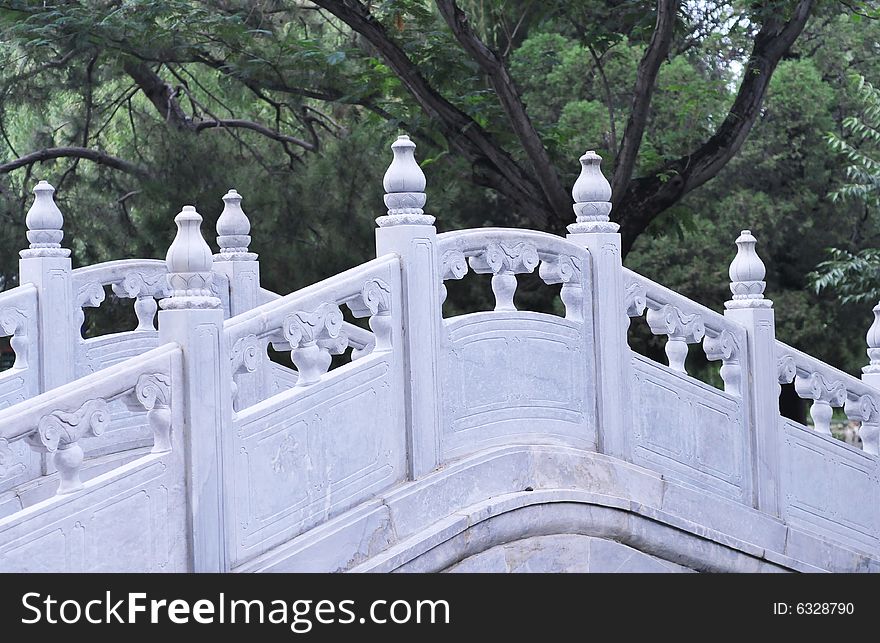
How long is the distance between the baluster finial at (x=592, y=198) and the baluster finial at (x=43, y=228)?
8.50 ft

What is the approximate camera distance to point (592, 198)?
235 inches

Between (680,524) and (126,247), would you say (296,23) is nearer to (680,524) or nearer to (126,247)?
(126,247)

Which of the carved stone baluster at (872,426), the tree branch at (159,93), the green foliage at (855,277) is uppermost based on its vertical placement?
the tree branch at (159,93)

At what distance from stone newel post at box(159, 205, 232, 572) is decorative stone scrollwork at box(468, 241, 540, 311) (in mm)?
1355

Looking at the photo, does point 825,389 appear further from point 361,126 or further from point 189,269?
point 361,126

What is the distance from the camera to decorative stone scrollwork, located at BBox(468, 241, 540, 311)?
18.1 ft

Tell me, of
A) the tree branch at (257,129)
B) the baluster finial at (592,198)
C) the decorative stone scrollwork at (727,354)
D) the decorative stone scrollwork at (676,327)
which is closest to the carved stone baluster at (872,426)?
the decorative stone scrollwork at (727,354)

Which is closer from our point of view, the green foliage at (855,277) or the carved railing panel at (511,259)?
the carved railing panel at (511,259)

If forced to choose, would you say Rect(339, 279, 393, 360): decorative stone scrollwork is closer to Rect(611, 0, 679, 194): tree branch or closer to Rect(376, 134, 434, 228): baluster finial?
Rect(376, 134, 434, 228): baluster finial

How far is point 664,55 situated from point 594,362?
3289 millimetres

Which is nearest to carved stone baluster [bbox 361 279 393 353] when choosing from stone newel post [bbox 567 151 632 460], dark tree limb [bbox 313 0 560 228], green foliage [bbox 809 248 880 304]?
stone newel post [bbox 567 151 632 460]

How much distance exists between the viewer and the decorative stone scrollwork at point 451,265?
5375 millimetres

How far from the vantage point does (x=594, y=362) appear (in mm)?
→ 5902

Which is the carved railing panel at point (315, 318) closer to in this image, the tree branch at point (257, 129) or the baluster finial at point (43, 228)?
the baluster finial at point (43, 228)
